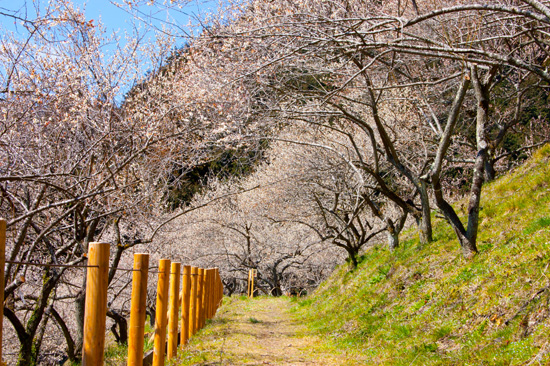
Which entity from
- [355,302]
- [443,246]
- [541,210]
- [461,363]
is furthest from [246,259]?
[461,363]

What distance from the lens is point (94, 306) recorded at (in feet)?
12.0

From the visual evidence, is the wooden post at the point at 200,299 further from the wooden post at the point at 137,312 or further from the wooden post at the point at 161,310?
the wooden post at the point at 137,312

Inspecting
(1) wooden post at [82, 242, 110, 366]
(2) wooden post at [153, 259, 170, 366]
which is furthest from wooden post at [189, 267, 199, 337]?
(1) wooden post at [82, 242, 110, 366]

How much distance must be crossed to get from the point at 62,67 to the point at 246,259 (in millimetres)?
23832

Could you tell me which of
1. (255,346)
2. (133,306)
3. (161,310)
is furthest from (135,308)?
(255,346)

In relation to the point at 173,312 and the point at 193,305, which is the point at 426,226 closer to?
the point at 193,305

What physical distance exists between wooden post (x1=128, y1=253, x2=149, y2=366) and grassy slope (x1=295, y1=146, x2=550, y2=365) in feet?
9.78

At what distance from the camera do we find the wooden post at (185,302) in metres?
8.11

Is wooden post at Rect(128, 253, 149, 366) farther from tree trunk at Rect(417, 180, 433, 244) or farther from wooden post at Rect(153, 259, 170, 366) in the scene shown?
tree trunk at Rect(417, 180, 433, 244)

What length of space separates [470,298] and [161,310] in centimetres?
390

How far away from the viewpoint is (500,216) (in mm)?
9156

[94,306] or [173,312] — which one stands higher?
[94,306]

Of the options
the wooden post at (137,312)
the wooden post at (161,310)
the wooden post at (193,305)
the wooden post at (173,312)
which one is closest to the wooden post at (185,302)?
the wooden post at (193,305)

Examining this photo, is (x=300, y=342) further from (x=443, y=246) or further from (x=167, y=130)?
(x=167, y=130)
